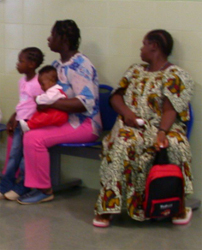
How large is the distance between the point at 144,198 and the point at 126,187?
14cm

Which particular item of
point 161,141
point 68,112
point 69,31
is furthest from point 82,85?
point 161,141

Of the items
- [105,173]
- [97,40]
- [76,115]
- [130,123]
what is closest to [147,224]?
[105,173]

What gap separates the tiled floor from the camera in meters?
3.19

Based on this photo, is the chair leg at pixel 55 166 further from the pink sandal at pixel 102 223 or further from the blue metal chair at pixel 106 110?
the pink sandal at pixel 102 223

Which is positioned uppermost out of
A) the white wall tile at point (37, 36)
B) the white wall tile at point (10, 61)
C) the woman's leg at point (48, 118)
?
the white wall tile at point (37, 36)

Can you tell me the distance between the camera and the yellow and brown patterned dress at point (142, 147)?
11.2 feet

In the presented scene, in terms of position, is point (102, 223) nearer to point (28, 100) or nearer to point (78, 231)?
point (78, 231)

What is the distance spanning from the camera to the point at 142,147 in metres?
3.47

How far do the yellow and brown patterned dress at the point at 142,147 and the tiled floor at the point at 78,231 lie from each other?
0.45 feet

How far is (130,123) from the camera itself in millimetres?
3576

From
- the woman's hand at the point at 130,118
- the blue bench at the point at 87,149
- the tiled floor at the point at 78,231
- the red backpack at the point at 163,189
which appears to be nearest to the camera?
the tiled floor at the point at 78,231

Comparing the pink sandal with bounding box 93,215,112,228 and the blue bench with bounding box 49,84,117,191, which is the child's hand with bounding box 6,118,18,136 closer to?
the blue bench with bounding box 49,84,117,191

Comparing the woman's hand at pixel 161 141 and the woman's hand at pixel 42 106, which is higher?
the woman's hand at pixel 42 106

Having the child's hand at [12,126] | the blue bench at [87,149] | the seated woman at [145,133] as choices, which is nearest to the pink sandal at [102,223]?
the seated woman at [145,133]
